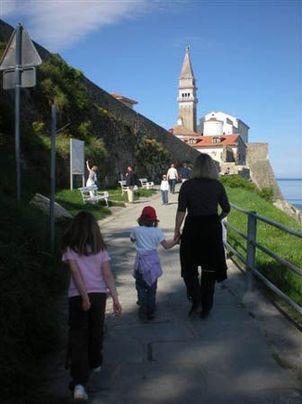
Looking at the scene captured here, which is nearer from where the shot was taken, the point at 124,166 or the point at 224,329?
the point at 224,329

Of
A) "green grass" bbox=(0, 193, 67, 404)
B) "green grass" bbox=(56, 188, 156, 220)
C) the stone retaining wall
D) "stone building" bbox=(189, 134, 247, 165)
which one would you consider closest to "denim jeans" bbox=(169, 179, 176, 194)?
"green grass" bbox=(56, 188, 156, 220)

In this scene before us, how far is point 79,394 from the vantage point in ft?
12.5

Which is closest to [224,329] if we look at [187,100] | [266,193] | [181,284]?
[181,284]

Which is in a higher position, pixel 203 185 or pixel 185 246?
pixel 203 185

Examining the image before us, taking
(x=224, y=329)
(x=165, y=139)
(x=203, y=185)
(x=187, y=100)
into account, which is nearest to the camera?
(x=224, y=329)

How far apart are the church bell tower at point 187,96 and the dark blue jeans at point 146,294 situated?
145071mm

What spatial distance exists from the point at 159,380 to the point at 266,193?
1396 inches

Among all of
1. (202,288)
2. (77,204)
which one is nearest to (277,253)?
(202,288)

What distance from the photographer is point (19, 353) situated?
4.01 meters

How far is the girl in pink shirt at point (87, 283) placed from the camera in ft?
13.4

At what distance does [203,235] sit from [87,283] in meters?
1.89

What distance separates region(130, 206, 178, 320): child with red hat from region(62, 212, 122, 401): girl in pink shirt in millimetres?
1632

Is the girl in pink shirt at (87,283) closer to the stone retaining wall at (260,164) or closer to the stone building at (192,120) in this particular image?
the stone retaining wall at (260,164)

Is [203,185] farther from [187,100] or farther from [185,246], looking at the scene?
[187,100]
